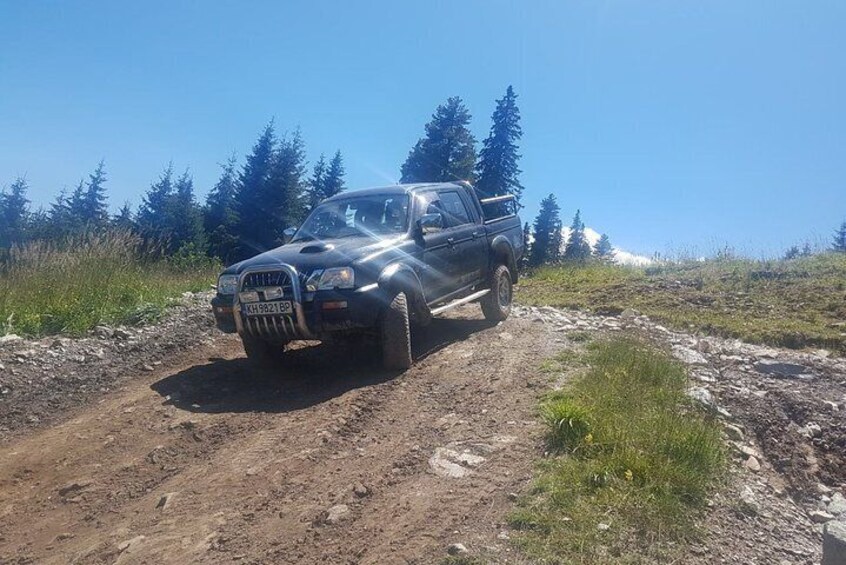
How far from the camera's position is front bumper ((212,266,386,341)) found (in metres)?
5.35

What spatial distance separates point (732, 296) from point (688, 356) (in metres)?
4.24

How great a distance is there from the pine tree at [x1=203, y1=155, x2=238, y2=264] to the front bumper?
82.3 ft

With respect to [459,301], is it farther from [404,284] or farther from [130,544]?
[130,544]

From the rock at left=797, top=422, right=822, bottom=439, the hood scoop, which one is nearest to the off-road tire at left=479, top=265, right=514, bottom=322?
A: the hood scoop

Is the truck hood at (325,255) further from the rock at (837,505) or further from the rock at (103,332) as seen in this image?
the rock at (837,505)

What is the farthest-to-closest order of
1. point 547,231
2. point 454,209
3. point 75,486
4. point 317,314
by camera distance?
point 547,231
point 454,209
point 317,314
point 75,486

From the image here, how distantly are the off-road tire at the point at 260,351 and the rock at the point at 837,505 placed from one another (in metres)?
4.65

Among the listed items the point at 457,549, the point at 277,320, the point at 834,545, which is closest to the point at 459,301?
the point at 277,320

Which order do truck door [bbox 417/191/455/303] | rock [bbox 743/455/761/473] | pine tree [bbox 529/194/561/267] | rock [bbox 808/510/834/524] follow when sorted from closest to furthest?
1. rock [bbox 808/510/834/524]
2. rock [bbox 743/455/761/473]
3. truck door [bbox 417/191/455/303]
4. pine tree [bbox 529/194/561/267]

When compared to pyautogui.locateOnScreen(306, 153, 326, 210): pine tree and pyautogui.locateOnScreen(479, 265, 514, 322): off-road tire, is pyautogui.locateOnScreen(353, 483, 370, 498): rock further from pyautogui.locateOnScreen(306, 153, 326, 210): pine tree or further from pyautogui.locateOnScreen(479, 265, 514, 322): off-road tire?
pyautogui.locateOnScreen(306, 153, 326, 210): pine tree

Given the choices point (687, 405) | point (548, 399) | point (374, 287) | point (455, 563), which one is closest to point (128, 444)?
point (374, 287)

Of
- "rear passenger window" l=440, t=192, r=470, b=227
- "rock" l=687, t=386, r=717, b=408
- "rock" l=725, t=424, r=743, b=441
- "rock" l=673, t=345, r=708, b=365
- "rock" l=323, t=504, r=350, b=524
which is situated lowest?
"rock" l=323, t=504, r=350, b=524

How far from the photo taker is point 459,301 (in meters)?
7.14

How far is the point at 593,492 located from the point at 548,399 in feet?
4.75
